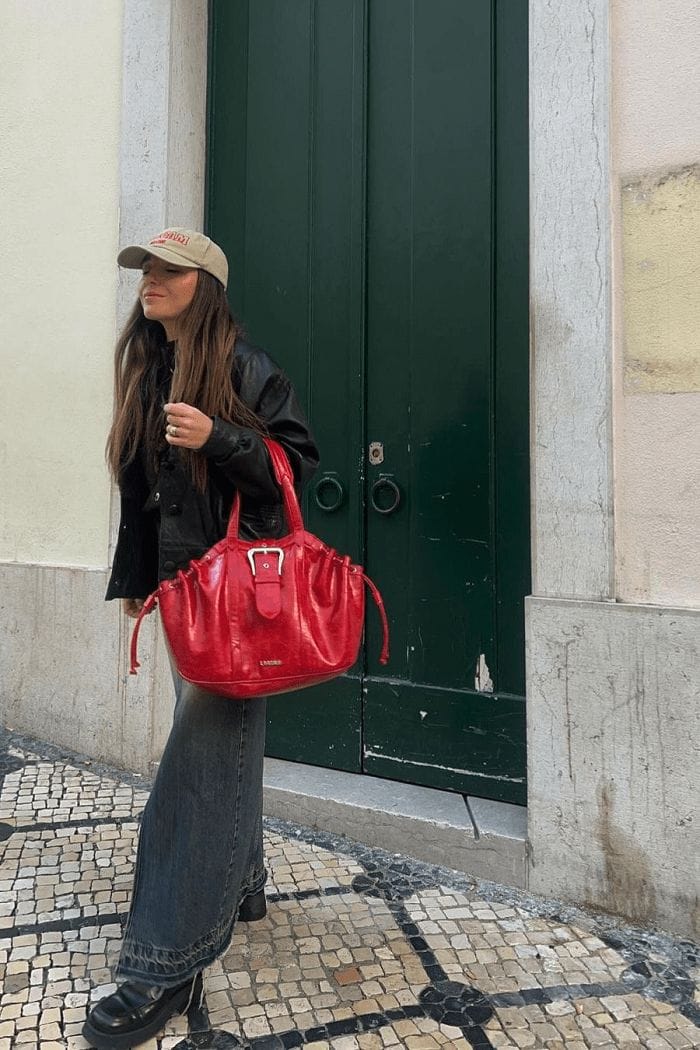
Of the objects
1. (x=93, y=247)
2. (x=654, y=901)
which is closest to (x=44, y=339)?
(x=93, y=247)

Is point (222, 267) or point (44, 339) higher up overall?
point (44, 339)

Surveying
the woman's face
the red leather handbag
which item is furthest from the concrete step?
the woman's face

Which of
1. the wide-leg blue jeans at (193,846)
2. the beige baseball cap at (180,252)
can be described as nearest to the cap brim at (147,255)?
the beige baseball cap at (180,252)

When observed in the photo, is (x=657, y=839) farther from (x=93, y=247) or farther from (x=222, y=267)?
(x=93, y=247)

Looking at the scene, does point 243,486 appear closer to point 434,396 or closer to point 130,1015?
point 130,1015

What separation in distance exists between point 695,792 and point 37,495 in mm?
3131

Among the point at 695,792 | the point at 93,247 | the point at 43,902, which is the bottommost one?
the point at 43,902

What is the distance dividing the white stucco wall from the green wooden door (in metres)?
0.72

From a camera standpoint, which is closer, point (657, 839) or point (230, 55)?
point (657, 839)

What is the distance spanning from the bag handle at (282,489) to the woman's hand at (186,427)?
0.52ft

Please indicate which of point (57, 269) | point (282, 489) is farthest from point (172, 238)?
point (57, 269)

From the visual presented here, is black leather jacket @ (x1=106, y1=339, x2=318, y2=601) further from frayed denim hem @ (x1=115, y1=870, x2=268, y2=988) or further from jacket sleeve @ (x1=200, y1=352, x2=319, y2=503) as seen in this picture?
frayed denim hem @ (x1=115, y1=870, x2=268, y2=988)

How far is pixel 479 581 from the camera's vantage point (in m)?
2.83

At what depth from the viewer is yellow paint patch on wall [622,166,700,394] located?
225 centimetres
